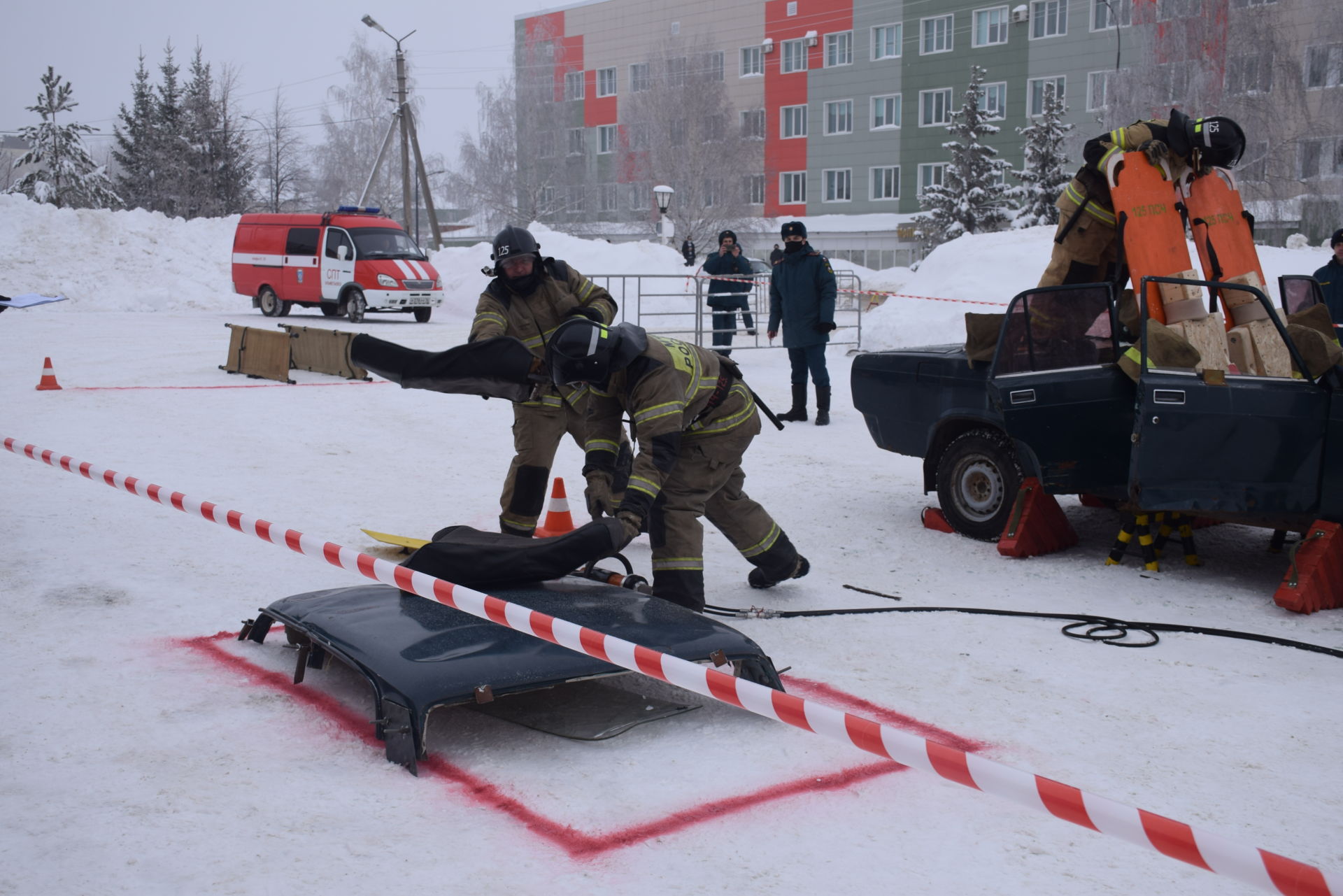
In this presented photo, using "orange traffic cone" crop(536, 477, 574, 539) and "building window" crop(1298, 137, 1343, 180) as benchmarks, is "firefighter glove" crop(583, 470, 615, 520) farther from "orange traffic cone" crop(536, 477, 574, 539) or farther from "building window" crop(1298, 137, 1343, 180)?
"building window" crop(1298, 137, 1343, 180)

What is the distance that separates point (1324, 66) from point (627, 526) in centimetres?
3562

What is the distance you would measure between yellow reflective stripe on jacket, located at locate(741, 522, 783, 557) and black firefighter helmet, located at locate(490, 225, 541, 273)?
1.91 metres

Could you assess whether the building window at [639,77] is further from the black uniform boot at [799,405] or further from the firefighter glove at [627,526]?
the firefighter glove at [627,526]

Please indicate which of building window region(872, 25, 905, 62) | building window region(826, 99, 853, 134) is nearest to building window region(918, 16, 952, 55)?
building window region(872, 25, 905, 62)

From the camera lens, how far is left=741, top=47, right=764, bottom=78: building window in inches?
2186

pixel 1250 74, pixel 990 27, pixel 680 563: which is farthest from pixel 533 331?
pixel 990 27

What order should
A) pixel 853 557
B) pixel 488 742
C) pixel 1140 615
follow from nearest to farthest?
pixel 488 742 → pixel 1140 615 → pixel 853 557

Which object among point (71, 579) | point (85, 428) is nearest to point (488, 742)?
point (71, 579)

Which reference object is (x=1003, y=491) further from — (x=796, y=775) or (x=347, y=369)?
(x=347, y=369)

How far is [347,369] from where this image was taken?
50.1 feet

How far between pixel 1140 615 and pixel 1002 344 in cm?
176

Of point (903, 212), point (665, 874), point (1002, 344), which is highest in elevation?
point (903, 212)

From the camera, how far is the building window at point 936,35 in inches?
1923

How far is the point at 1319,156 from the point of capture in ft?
114
